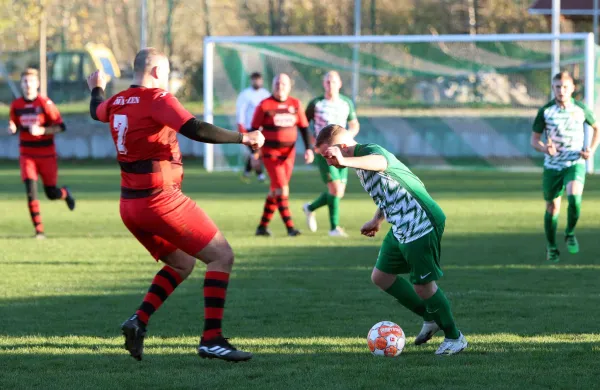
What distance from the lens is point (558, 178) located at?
1170 cm

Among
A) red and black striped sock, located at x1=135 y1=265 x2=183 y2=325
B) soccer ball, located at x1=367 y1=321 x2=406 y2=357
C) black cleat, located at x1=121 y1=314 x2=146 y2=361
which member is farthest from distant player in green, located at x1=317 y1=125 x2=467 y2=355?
black cleat, located at x1=121 y1=314 x2=146 y2=361

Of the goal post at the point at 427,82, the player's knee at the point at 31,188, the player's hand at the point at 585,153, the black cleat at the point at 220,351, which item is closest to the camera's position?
the black cleat at the point at 220,351

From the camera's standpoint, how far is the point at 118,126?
688 centimetres

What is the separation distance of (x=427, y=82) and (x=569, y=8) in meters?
11.5

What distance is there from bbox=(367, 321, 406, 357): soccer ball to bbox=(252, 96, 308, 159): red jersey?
23.9ft

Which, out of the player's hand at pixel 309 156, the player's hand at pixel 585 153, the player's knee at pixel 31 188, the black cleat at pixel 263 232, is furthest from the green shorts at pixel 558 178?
the player's knee at pixel 31 188

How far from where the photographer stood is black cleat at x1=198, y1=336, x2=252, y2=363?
682 centimetres

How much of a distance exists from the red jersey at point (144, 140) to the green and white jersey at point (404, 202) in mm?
1183

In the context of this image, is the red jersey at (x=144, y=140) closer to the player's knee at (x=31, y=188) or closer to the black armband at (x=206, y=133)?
the black armband at (x=206, y=133)

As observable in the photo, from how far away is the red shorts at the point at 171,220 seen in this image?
22.5 feet

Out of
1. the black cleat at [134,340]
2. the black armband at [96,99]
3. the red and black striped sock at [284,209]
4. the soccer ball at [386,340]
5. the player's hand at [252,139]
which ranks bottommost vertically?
the red and black striped sock at [284,209]

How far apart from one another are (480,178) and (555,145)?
1371 cm

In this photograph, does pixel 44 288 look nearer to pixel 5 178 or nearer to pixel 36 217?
pixel 36 217

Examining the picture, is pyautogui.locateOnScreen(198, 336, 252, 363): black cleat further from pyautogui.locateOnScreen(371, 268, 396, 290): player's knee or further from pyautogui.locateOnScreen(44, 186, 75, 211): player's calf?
pyautogui.locateOnScreen(44, 186, 75, 211): player's calf
